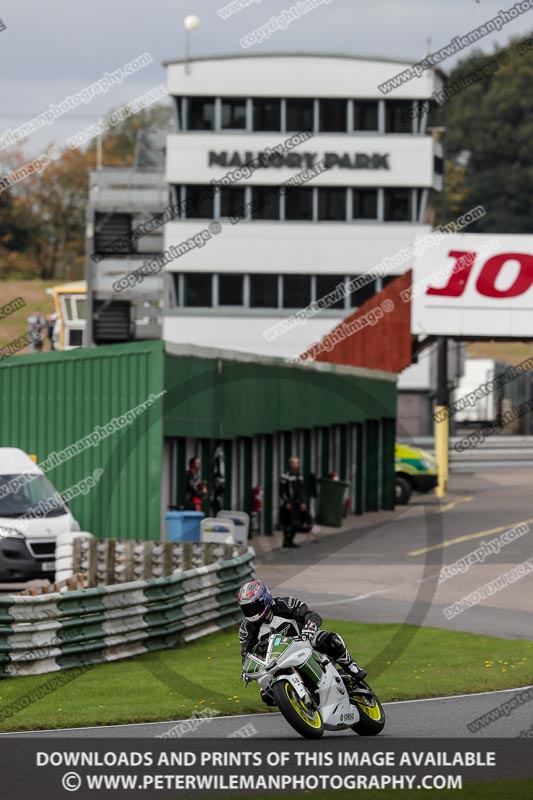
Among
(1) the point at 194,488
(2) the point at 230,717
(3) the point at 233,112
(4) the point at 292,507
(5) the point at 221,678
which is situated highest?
(3) the point at 233,112

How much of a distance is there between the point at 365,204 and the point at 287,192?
139 inches

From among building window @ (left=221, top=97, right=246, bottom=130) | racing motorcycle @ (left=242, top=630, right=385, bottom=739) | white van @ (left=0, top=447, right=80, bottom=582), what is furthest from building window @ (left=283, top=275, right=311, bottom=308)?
racing motorcycle @ (left=242, top=630, right=385, bottom=739)

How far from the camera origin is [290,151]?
68.4m

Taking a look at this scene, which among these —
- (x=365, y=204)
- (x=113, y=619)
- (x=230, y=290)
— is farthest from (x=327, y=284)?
(x=113, y=619)

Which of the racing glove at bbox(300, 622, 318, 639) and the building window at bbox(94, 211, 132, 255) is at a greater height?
the building window at bbox(94, 211, 132, 255)

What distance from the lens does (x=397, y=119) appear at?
68.8 m

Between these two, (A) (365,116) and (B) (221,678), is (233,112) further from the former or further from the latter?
(B) (221,678)

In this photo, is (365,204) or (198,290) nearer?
(365,204)

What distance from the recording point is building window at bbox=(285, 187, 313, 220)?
69.0 m

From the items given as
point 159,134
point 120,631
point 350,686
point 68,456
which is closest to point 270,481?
point 68,456

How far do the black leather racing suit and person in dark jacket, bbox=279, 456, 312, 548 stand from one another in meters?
19.8

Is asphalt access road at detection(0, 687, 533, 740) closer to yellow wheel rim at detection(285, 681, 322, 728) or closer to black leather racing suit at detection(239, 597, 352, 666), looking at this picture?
yellow wheel rim at detection(285, 681, 322, 728)

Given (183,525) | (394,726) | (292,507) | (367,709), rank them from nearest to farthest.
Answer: (367,709) < (394,726) < (183,525) < (292,507)

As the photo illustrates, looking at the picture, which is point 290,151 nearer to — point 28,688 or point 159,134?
point 159,134
